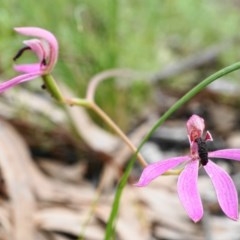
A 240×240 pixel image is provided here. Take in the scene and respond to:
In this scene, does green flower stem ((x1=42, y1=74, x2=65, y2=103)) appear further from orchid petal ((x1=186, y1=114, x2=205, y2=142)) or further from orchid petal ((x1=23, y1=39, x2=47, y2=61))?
orchid petal ((x1=186, y1=114, x2=205, y2=142))

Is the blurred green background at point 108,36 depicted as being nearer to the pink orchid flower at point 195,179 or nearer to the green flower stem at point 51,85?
the green flower stem at point 51,85

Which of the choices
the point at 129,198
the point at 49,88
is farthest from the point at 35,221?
the point at 49,88

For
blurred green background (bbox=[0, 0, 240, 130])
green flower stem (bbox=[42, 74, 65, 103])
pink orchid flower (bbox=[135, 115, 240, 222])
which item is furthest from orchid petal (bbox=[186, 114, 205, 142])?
blurred green background (bbox=[0, 0, 240, 130])

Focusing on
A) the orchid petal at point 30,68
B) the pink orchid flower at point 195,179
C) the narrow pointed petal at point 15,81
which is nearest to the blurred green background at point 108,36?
the orchid petal at point 30,68

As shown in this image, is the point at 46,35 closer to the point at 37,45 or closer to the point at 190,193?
the point at 37,45

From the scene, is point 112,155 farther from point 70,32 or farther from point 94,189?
point 70,32

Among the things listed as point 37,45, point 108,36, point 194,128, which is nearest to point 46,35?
point 37,45
